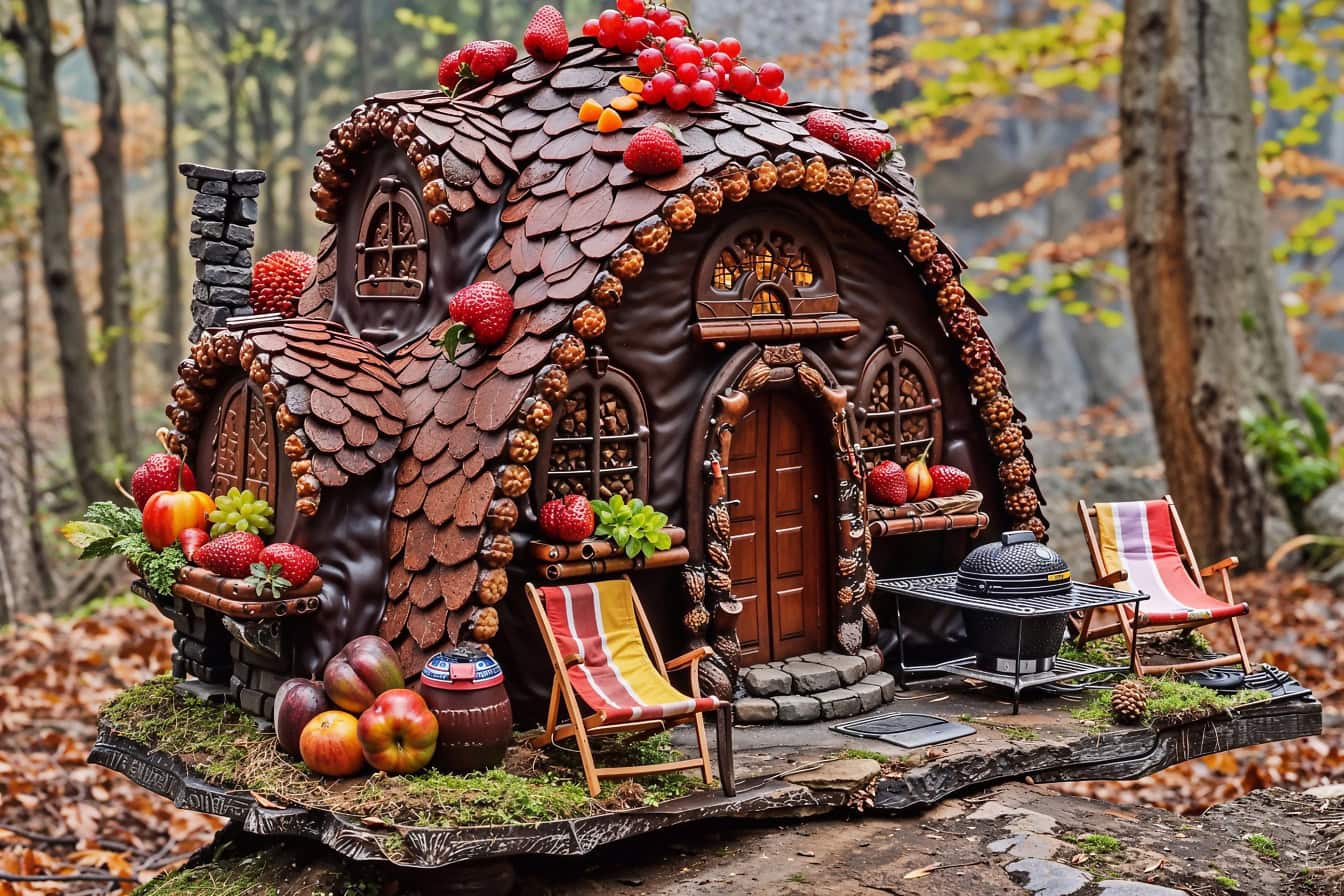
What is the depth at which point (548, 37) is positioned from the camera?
25.6ft

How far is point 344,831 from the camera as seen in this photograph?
18.7ft

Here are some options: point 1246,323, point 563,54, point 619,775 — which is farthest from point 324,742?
point 1246,323

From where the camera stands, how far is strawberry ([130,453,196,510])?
25.1ft

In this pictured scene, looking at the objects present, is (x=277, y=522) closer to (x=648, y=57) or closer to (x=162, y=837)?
(x=648, y=57)

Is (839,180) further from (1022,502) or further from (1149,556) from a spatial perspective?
(1149,556)

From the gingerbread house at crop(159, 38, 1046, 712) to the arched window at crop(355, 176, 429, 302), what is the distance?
2 cm

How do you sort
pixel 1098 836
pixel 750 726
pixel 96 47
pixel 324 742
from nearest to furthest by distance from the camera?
pixel 324 742, pixel 1098 836, pixel 750 726, pixel 96 47

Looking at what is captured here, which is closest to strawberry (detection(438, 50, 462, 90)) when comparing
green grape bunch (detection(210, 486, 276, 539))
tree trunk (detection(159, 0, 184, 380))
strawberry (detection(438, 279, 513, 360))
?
strawberry (detection(438, 279, 513, 360))

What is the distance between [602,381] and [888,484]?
81.9 inches

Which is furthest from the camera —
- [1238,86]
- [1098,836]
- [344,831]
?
[1238,86]

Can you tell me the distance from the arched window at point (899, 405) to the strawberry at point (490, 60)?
2.89 meters

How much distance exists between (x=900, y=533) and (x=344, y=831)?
3842 millimetres

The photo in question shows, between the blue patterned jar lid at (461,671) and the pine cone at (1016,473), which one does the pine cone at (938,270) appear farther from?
the blue patterned jar lid at (461,671)

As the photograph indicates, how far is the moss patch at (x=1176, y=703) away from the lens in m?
7.58
